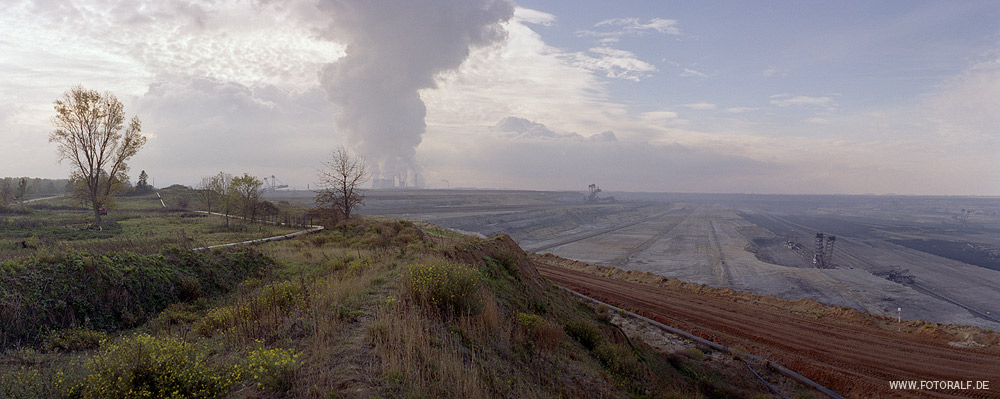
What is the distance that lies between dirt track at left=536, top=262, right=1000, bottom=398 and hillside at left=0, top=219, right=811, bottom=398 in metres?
2.99

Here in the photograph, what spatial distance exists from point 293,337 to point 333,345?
3.25 feet

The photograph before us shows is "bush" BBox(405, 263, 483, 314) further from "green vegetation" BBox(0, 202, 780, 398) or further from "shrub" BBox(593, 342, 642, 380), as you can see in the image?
"shrub" BBox(593, 342, 642, 380)

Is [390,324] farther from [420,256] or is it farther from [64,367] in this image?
[420,256]

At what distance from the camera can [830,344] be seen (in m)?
17.8

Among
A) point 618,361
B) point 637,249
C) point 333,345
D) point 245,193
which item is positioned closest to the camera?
point 333,345

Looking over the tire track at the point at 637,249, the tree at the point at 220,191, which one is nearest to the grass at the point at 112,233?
the tree at the point at 220,191

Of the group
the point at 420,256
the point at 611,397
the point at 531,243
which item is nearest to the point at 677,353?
the point at 611,397

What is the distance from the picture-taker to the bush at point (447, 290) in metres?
7.88

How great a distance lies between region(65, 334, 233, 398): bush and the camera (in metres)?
4.21

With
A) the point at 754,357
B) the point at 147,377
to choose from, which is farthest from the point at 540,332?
the point at 754,357

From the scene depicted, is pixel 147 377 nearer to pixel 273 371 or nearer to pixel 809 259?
pixel 273 371

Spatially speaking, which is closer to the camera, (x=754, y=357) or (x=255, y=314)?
(x=255, y=314)

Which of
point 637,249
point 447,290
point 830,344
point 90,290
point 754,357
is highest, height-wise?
point 447,290

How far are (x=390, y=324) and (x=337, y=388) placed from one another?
1.69 m
